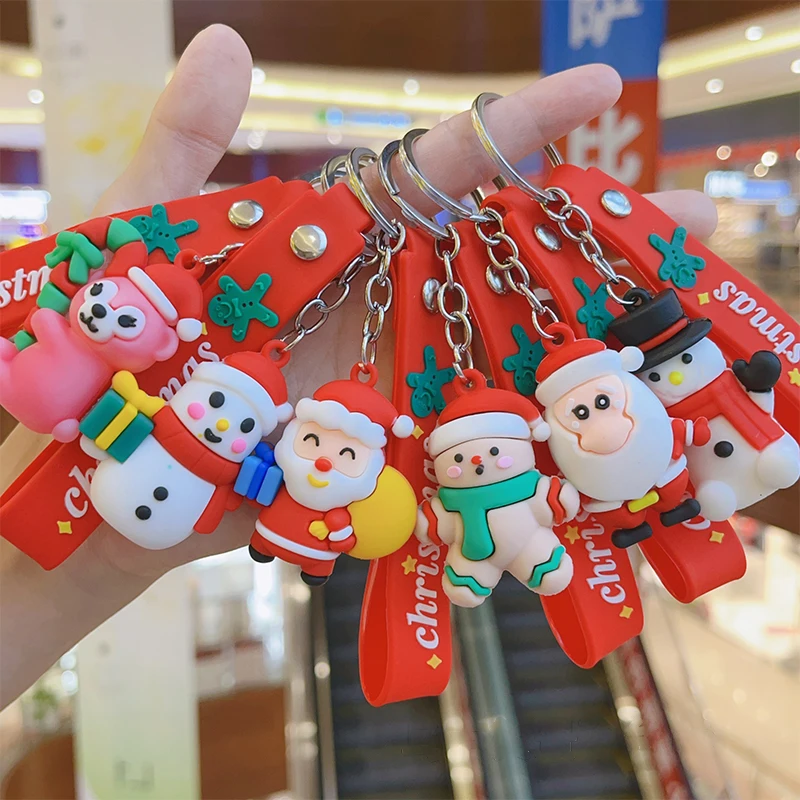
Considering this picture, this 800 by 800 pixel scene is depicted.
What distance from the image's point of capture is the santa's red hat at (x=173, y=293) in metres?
0.51

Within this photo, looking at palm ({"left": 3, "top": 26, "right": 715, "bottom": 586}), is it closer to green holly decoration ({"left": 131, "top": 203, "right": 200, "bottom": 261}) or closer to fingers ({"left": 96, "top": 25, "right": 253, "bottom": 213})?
fingers ({"left": 96, "top": 25, "right": 253, "bottom": 213})

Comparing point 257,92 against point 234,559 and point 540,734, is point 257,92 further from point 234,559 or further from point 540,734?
point 540,734

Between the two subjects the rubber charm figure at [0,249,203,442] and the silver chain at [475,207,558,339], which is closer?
the rubber charm figure at [0,249,203,442]

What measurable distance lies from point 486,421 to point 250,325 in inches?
8.8

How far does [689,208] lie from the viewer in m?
0.69

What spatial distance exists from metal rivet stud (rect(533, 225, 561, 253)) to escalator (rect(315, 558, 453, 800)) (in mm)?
2082

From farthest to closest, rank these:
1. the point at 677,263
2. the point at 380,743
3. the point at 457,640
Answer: the point at 457,640 → the point at 380,743 → the point at 677,263

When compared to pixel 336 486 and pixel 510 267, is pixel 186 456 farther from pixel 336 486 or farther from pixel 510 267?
pixel 510 267

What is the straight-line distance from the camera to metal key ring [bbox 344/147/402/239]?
2.00 feet

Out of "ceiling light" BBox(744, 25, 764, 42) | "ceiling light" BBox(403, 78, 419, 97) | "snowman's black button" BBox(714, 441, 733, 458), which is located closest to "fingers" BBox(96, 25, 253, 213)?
"snowman's black button" BBox(714, 441, 733, 458)

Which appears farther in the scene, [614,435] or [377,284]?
[377,284]

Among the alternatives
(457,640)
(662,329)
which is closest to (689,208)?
(662,329)

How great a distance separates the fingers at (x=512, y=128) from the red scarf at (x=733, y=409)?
0.28 metres

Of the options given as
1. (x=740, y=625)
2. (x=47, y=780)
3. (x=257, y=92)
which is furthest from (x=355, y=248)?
(x=740, y=625)
